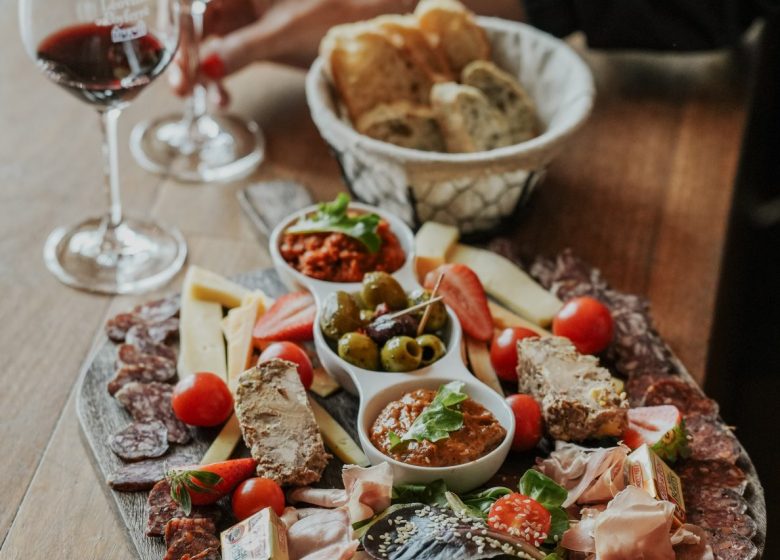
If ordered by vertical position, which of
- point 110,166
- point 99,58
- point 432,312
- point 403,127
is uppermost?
point 99,58

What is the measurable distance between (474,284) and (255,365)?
484 millimetres

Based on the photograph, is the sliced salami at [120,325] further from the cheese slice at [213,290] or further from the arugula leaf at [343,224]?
the arugula leaf at [343,224]

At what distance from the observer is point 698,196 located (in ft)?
8.43

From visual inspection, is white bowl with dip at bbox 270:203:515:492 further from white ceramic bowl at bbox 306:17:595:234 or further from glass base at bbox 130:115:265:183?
glass base at bbox 130:115:265:183

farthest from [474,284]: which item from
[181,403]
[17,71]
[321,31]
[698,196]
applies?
[17,71]

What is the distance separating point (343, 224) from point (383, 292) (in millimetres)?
229

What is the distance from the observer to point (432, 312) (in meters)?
1.88

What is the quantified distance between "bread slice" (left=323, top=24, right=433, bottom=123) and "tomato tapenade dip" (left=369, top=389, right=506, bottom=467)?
2.90 feet

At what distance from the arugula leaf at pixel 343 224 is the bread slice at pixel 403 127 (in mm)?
271

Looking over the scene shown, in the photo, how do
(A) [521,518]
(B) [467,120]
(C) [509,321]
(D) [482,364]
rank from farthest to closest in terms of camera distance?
(B) [467,120] < (C) [509,321] < (D) [482,364] < (A) [521,518]

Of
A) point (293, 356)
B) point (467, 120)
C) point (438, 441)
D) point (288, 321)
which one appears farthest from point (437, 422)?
point (467, 120)

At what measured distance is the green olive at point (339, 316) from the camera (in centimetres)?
186

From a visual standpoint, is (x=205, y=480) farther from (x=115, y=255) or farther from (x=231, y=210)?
(x=231, y=210)

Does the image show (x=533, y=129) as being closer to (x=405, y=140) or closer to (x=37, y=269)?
(x=405, y=140)
